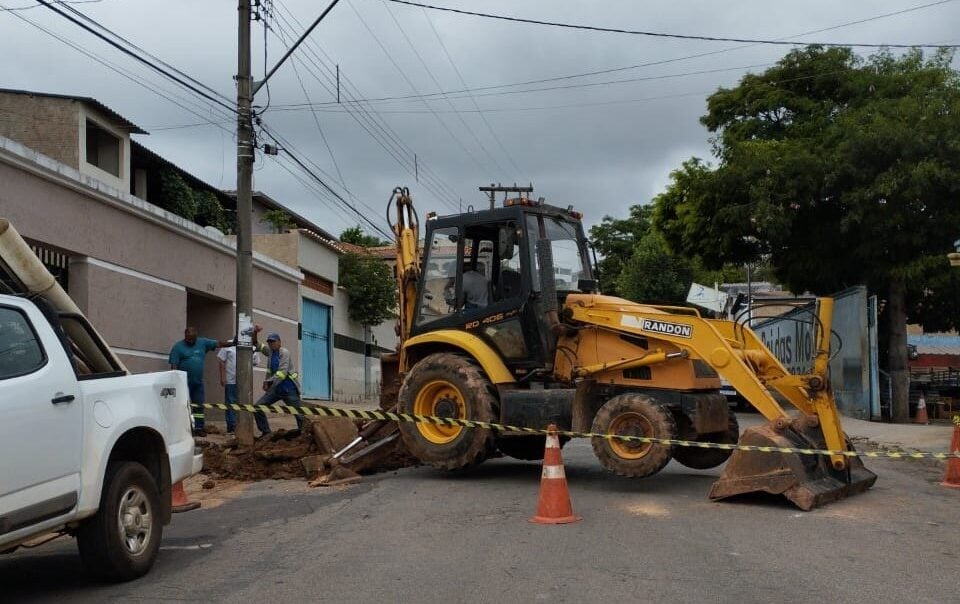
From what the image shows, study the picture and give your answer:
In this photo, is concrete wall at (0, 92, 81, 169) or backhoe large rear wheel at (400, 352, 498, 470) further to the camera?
concrete wall at (0, 92, 81, 169)

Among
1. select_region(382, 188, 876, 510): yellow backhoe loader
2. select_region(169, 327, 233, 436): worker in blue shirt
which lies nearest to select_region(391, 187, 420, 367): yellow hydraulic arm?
select_region(382, 188, 876, 510): yellow backhoe loader

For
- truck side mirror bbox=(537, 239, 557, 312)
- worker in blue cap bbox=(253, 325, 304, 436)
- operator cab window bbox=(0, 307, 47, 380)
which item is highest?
truck side mirror bbox=(537, 239, 557, 312)

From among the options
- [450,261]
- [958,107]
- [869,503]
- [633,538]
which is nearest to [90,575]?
[633,538]

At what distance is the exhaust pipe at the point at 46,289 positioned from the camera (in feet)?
20.9

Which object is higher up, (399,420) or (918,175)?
(918,175)

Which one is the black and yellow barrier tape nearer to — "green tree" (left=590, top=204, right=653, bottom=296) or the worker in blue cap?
the worker in blue cap

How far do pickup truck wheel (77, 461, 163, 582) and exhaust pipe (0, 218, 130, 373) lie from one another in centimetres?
86

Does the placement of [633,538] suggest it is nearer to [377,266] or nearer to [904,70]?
[904,70]

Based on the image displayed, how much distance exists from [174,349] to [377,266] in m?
15.4

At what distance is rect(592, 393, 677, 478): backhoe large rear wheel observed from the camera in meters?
8.80

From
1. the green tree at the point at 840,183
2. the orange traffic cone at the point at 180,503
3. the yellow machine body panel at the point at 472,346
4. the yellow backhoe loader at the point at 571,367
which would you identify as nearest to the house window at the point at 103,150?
the green tree at the point at 840,183

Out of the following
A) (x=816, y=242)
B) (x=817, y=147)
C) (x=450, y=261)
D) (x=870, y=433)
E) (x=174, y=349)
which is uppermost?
(x=817, y=147)

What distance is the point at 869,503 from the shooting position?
8633 millimetres

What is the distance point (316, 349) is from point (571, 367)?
1687 cm
